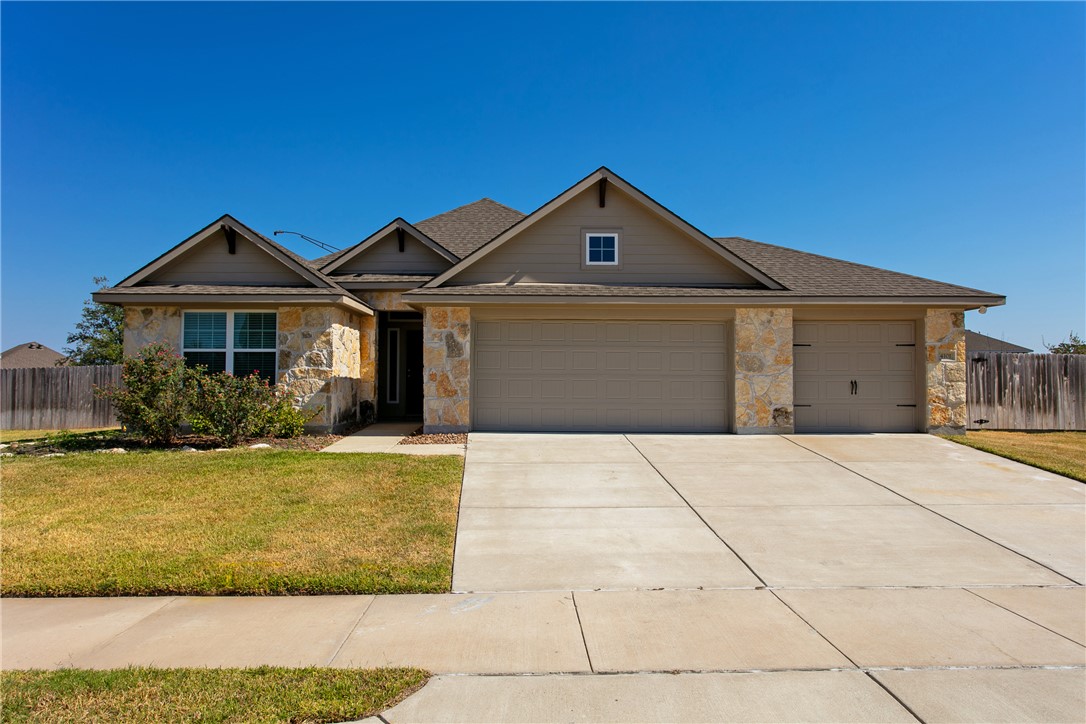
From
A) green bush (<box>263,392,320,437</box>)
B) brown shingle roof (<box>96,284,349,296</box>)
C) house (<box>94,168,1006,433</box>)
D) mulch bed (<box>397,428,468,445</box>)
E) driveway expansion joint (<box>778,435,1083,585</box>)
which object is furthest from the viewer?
house (<box>94,168,1006,433</box>)

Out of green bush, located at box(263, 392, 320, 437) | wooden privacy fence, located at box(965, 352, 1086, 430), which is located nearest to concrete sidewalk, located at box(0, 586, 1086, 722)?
green bush, located at box(263, 392, 320, 437)

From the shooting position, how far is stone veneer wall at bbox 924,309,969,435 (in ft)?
41.5

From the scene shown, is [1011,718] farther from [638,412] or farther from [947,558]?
[638,412]

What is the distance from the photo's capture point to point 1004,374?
14781 millimetres

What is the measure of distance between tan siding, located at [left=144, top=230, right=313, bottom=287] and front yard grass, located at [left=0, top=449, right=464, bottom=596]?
4652mm

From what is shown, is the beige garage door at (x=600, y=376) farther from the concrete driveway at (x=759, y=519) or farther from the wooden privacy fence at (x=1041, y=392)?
the wooden privacy fence at (x=1041, y=392)

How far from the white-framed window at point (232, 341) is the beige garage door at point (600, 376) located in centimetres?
440

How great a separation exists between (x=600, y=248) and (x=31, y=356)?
40.8m

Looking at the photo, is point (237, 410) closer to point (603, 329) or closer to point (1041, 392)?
point (603, 329)

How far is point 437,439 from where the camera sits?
467 inches

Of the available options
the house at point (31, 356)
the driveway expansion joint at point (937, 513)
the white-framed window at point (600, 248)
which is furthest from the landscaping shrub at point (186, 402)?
the house at point (31, 356)

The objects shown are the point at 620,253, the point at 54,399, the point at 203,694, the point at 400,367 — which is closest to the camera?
the point at 203,694

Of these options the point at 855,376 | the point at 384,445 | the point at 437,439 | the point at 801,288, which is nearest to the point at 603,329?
the point at 437,439

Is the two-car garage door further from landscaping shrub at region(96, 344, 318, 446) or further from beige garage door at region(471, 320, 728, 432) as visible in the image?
landscaping shrub at region(96, 344, 318, 446)
